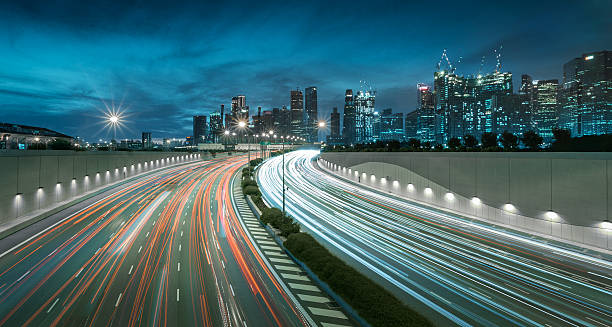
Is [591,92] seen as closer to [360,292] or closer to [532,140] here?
[532,140]

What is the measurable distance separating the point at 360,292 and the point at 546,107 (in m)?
248

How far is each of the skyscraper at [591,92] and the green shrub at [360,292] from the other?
131 metres

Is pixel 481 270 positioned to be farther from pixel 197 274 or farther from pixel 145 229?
pixel 145 229

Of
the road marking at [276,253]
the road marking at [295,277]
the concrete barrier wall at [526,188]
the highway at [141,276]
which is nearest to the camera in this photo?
the highway at [141,276]

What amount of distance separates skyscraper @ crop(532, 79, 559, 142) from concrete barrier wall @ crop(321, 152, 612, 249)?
176 m

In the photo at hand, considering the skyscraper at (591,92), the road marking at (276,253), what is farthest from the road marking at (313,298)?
the skyscraper at (591,92)

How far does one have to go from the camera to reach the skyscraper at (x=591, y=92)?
98.2 metres

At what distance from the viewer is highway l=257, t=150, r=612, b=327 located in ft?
43.1

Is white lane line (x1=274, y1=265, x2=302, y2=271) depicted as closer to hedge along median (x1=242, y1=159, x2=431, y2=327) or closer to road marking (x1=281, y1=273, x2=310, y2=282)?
hedge along median (x1=242, y1=159, x2=431, y2=327)

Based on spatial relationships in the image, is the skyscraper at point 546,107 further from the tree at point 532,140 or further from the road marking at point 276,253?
the road marking at point 276,253

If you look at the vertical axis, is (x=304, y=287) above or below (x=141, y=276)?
below

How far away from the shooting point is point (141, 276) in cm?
1642

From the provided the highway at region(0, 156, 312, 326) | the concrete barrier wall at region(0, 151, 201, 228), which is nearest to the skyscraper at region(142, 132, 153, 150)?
the concrete barrier wall at region(0, 151, 201, 228)

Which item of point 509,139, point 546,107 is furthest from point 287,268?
point 546,107
